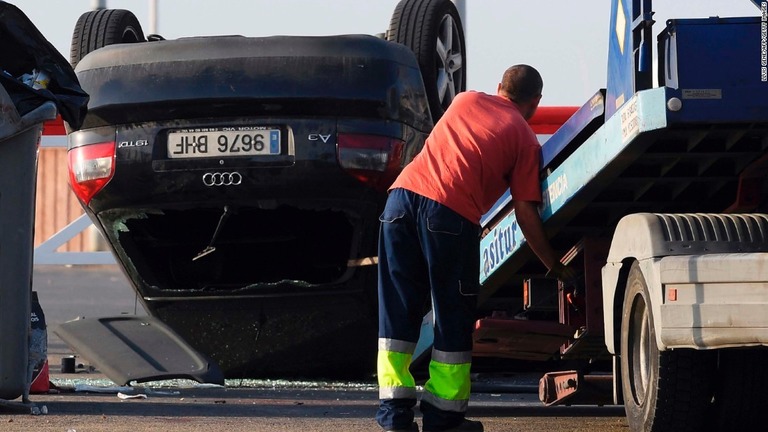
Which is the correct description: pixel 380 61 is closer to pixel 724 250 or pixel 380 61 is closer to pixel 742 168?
pixel 742 168

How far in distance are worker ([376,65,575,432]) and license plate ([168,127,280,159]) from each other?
65.0 inches

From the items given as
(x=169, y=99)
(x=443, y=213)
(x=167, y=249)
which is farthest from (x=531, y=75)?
(x=167, y=249)

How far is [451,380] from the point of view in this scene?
17.8 feet

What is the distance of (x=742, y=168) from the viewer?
17.9ft

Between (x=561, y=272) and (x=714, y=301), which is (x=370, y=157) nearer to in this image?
(x=561, y=272)

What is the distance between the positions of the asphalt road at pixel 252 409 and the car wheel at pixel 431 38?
4.79 ft

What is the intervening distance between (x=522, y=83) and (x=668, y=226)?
0.96 meters

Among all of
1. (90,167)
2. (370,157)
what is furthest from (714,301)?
(90,167)

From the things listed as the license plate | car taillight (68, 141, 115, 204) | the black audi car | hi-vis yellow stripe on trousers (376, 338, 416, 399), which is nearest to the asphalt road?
the black audi car

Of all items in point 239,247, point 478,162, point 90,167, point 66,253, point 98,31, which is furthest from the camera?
point 66,253

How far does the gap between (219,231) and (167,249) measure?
52 centimetres

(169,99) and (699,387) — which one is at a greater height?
(169,99)

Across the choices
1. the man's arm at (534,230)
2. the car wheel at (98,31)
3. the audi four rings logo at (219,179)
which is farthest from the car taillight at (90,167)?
the man's arm at (534,230)

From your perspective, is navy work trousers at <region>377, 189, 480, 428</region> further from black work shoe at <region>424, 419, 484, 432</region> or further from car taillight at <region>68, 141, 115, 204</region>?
car taillight at <region>68, 141, 115, 204</region>
